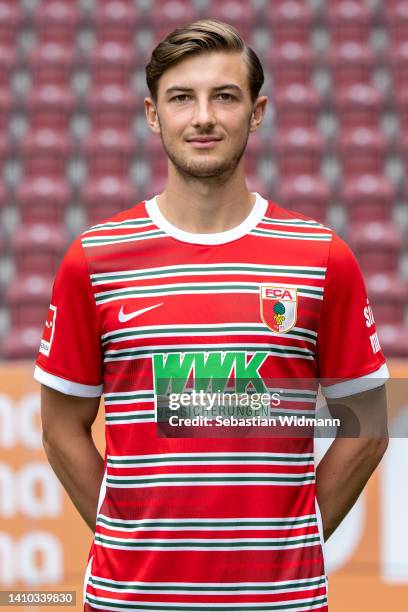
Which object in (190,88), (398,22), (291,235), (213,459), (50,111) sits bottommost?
(213,459)

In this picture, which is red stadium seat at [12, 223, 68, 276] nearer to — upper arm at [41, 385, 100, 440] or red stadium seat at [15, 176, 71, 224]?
red stadium seat at [15, 176, 71, 224]

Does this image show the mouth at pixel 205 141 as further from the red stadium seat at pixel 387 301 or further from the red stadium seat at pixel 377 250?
the red stadium seat at pixel 377 250

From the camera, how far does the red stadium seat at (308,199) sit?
22.3ft

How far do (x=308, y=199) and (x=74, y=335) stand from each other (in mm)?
5250

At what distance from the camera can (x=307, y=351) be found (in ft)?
5.46

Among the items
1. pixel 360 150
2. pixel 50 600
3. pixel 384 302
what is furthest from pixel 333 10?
pixel 50 600

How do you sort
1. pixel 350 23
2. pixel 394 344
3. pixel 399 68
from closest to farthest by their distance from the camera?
pixel 394 344
pixel 399 68
pixel 350 23

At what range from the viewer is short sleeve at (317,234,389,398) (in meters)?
1.69

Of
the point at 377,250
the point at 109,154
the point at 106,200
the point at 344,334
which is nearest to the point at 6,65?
the point at 109,154

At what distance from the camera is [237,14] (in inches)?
320

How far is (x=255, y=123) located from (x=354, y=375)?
47 cm

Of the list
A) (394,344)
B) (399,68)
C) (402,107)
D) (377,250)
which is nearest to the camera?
(394,344)

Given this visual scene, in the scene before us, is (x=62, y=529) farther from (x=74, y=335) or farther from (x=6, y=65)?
(x=6, y=65)

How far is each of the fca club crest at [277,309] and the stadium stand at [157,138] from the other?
4.21m
